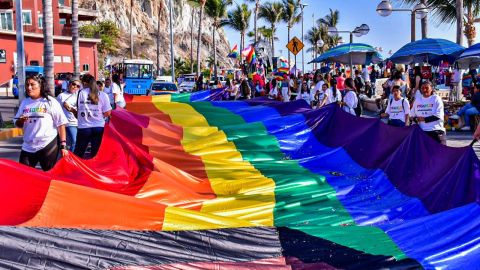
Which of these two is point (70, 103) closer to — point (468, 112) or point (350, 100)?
point (350, 100)

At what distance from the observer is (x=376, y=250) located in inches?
171

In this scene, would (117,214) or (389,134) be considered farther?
(389,134)

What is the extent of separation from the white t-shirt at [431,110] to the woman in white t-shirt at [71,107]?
6139mm

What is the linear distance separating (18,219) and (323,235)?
2411mm

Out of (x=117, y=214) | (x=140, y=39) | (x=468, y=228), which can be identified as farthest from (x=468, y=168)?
(x=140, y=39)

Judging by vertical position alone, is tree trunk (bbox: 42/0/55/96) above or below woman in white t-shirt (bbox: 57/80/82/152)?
above

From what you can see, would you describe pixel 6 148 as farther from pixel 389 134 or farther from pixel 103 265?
pixel 103 265

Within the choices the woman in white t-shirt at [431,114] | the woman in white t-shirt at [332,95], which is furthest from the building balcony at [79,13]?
the woman in white t-shirt at [431,114]

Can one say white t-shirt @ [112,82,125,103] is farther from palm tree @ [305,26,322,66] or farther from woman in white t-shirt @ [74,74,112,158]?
palm tree @ [305,26,322,66]

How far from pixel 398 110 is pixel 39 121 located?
6.56 m

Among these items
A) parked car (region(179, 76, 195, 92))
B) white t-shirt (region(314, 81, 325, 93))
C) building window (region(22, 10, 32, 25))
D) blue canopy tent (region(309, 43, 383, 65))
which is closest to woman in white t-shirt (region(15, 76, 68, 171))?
white t-shirt (region(314, 81, 325, 93))

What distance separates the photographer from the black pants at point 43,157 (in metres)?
7.62

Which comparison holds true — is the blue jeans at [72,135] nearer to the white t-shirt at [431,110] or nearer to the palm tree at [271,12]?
the white t-shirt at [431,110]

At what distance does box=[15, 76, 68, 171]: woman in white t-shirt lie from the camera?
24.7 ft
